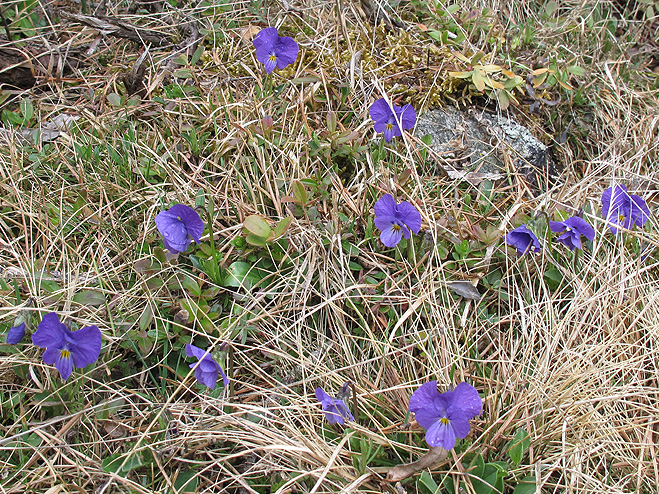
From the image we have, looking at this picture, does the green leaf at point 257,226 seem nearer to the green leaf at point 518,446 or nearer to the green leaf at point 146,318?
the green leaf at point 146,318

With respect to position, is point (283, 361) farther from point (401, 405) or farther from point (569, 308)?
point (569, 308)

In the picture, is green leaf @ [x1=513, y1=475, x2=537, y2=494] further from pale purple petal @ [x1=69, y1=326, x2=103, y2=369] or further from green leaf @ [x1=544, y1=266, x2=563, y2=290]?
pale purple petal @ [x1=69, y1=326, x2=103, y2=369]

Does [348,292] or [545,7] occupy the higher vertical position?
[545,7]

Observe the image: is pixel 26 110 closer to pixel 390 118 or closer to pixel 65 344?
pixel 65 344

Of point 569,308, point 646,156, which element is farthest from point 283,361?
point 646,156

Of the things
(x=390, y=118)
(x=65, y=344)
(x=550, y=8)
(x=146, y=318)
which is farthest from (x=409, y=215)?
(x=550, y=8)

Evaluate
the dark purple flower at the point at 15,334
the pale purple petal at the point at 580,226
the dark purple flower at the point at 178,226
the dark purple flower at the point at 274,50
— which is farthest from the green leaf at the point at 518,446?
the dark purple flower at the point at 274,50
